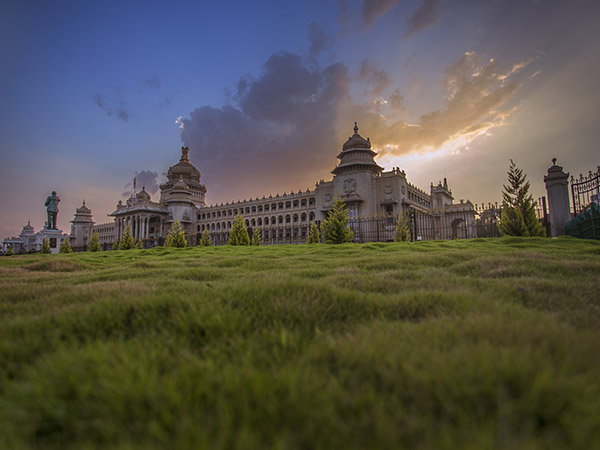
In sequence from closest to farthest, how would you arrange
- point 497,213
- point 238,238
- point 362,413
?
point 362,413
point 497,213
point 238,238

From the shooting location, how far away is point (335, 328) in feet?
6.90

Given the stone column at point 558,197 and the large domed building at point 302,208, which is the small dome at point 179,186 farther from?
the stone column at point 558,197

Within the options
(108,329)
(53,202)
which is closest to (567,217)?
(108,329)

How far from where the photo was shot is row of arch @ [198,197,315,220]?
2351 inches

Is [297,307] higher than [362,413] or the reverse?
higher

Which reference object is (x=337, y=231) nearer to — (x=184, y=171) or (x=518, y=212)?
(x=518, y=212)

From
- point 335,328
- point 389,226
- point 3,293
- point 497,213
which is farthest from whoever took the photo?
point 389,226

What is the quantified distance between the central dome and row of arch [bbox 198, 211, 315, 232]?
576 inches

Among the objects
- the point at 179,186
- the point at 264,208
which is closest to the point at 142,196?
the point at 179,186

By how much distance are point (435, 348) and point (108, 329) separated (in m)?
2.24

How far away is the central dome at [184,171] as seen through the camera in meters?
75.3

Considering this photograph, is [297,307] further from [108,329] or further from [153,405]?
[108,329]

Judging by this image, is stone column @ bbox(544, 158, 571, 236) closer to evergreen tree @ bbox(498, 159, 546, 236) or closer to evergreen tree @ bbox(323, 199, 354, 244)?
evergreen tree @ bbox(498, 159, 546, 236)

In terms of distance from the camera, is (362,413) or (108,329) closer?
(362,413)
